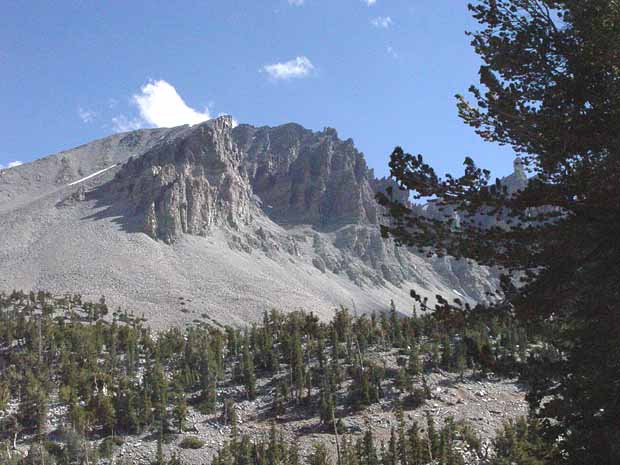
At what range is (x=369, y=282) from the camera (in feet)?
Result: 481

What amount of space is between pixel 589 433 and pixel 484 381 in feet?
146

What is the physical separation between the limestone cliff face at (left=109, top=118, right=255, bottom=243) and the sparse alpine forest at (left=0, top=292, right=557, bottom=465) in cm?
6101

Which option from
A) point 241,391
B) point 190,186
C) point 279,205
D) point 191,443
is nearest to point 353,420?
point 241,391

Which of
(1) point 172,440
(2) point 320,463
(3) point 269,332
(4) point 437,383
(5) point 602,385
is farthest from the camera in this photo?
(3) point 269,332

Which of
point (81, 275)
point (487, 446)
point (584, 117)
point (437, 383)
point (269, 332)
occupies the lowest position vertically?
point (487, 446)

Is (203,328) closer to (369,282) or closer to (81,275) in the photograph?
(81,275)

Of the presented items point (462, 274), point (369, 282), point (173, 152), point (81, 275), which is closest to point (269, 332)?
point (81, 275)

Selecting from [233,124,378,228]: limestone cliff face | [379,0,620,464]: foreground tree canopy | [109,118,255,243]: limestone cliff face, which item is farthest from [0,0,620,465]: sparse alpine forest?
[233,124,378,228]: limestone cliff face

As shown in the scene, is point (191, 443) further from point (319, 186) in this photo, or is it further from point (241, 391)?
point (319, 186)

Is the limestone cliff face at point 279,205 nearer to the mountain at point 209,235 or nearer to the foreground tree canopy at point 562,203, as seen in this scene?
the mountain at point 209,235

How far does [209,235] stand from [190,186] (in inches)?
539

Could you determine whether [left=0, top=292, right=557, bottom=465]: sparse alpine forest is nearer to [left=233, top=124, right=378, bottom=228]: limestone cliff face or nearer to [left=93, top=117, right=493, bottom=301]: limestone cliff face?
[left=93, top=117, right=493, bottom=301]: limestone cliff face

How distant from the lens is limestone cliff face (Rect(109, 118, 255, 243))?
4941 inches

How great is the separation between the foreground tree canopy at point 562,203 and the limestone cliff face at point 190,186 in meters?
116
